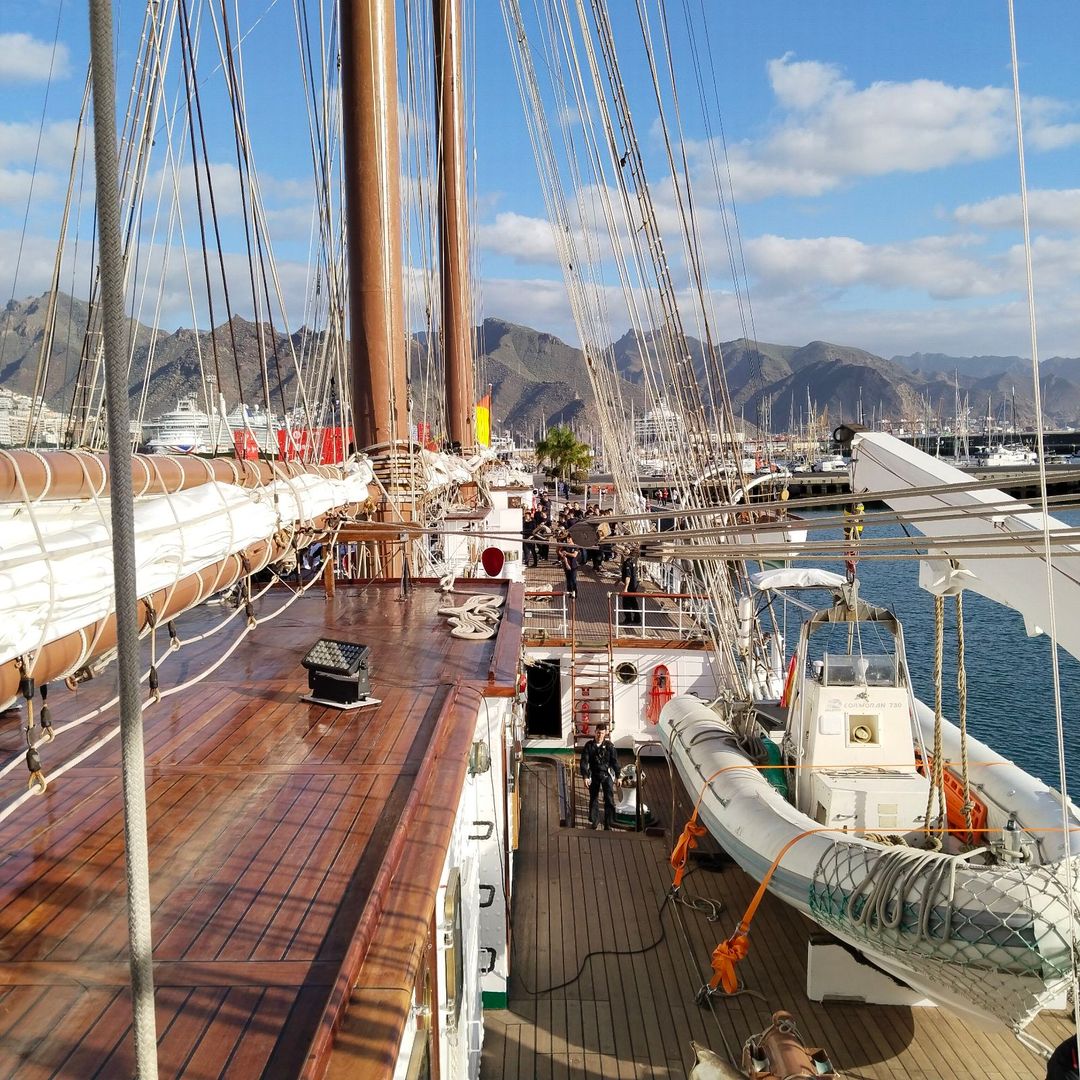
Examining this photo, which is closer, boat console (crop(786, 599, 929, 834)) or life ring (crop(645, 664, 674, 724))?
boat console (crop(786, 599, 929, 834))

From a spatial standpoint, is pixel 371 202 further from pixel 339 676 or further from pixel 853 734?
pixel 853 734

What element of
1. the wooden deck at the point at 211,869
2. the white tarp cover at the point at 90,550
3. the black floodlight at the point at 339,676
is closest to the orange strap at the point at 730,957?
the wooden deck at the point at 211,869

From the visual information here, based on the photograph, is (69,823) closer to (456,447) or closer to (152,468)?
(152,468)

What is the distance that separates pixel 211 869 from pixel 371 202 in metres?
7.20

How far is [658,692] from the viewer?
1342 cm

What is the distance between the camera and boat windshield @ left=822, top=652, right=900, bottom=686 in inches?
322

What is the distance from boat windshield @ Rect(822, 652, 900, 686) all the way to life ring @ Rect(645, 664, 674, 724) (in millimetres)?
5363

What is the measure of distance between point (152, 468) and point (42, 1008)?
2004mm

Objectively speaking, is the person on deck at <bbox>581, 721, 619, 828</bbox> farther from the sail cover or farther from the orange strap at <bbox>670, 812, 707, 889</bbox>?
the sail cover

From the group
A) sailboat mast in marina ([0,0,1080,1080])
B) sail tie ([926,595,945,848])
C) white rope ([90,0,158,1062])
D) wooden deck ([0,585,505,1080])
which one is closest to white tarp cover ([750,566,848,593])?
sailboat mast in marina ([0,0,1080,1080])

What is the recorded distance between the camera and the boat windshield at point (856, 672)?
817cm

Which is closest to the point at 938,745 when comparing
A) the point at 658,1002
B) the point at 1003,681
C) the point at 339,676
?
the point at 658,1002

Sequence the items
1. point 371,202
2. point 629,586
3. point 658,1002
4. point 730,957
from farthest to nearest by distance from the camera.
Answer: point 629,586 → point 371,202 → point 658,1002 → point 730,957

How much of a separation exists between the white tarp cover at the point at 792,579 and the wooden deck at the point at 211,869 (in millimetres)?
7629
